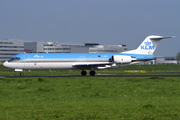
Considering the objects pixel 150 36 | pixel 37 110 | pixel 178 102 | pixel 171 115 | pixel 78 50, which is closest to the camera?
pixel 171 115

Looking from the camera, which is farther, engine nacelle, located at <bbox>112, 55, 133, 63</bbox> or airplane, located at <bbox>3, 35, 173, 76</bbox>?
engine nacelle, located at <bbox>112, 55, 133, 63</bbox>

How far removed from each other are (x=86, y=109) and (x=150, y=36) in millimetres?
38653

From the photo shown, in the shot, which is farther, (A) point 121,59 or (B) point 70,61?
(A) point 121,59

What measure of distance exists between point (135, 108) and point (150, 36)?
37794mm

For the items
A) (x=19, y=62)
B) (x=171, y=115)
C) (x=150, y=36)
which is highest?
(x=150, y=36)

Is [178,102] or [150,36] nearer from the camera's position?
[178,102]

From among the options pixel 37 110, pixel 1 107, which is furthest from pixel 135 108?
pixel 1 107

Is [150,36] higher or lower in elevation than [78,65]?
higher

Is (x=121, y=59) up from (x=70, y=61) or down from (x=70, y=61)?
up

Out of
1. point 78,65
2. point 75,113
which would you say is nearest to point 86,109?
point 75,113

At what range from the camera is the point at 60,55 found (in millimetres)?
45844

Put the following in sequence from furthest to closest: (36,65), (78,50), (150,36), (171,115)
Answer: (78,50) → (150,36) → (36,65) → (171,115)

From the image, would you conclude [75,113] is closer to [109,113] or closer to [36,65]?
[109,113]

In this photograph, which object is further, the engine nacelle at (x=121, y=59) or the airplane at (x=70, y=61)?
the engine nacelle at (x=121, y=59)
